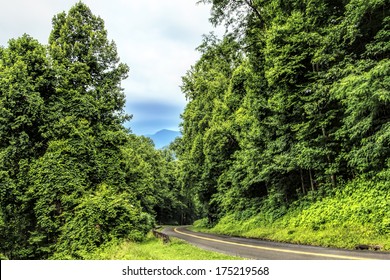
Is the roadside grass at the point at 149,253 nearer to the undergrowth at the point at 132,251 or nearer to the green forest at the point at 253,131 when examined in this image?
the undergrowth at the point at 132,251

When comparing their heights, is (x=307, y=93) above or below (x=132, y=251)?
above

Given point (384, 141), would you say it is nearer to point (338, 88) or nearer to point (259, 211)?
point (338, 88)

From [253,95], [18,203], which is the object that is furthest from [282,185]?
[18,203]

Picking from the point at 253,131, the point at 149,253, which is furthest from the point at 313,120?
the point at 149,253

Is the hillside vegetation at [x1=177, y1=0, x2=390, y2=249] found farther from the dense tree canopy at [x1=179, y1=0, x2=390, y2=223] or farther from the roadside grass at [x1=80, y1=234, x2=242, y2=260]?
the roadside grass at [x1=80, y1=234, x2=242, y2=260]

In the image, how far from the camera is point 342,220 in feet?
40.2

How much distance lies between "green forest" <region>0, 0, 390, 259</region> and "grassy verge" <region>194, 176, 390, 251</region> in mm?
57

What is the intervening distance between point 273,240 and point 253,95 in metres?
10.1

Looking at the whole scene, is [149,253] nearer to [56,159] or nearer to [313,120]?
[56,159]

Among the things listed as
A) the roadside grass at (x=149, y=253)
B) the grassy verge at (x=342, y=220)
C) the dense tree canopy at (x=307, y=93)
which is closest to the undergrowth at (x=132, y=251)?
the roadside grass at (x=149, y=253)

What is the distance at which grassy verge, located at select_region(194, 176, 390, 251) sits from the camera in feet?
34.6

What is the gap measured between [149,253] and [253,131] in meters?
12.7

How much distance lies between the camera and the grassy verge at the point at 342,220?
10531 mm

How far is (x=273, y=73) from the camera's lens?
16766 mm
